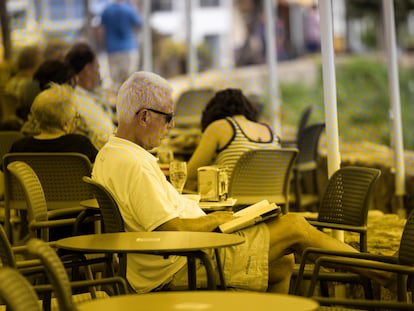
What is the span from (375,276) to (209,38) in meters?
16.4

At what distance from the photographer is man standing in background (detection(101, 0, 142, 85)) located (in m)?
12.6

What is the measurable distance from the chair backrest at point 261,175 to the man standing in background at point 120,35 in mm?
5974

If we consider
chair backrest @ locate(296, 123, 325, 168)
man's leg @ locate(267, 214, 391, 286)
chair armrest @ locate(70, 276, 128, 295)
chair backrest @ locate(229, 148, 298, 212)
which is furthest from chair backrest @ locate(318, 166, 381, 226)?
chair backrest @ locate(296, 123, 325, 168)

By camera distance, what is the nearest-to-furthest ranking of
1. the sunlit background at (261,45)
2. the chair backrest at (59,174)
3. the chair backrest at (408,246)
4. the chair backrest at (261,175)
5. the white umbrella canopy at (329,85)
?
the chair backrest at (408,246) → the chair backrest at (59,174) → the white umbrella canopy at (329,85) → the chair backrest at (261,175) → the sunlit background at (261,45)

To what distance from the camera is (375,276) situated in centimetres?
455

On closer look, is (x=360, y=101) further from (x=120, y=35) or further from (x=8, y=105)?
(x=8, y=105)

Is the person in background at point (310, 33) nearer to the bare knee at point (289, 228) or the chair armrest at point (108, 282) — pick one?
the bare knee at point (289, 228)

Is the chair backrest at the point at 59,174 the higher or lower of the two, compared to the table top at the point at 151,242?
higher

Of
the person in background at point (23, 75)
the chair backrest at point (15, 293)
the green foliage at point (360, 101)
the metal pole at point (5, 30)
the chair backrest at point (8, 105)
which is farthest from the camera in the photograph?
the green foliage at point (360, 101)

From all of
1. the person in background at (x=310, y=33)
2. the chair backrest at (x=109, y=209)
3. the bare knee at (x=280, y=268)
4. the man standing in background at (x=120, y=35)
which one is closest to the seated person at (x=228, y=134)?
the bare knee at (x=280, y=268)

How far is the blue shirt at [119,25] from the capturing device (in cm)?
1287

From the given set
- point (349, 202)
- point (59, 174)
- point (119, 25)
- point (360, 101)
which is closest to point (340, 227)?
point (349, 202)

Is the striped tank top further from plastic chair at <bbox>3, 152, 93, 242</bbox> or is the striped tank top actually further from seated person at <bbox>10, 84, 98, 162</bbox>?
plastic chair at <bbox>3, 152, 93, 242</bbox>

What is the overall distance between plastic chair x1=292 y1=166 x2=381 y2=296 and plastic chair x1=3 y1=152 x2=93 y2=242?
1.34 m
